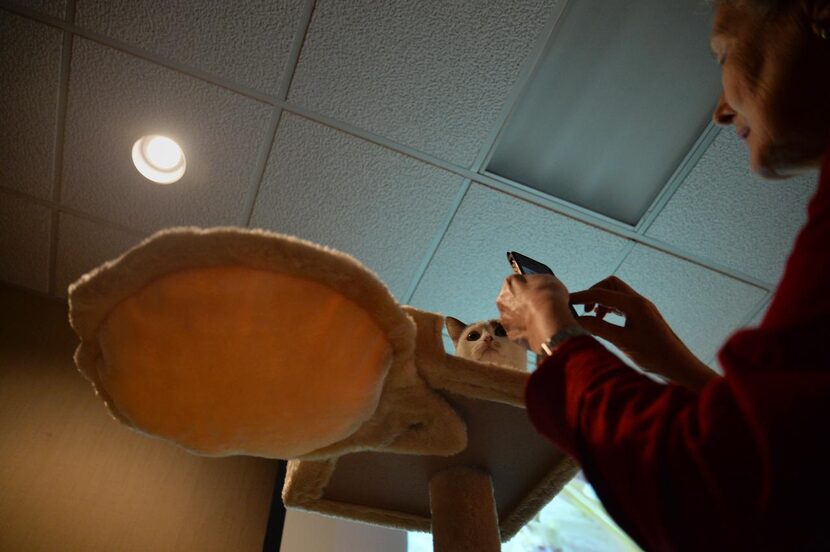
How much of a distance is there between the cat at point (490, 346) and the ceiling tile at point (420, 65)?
0.46 m

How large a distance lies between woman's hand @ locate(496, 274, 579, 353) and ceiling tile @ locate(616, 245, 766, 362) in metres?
0.97

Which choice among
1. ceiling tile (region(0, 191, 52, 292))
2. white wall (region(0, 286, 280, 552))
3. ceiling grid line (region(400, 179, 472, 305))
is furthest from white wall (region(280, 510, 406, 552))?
ceiling tile (region(0, 191, 52, 292))

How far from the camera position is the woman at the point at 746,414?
12.2 inches

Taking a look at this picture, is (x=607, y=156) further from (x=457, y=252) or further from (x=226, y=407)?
(x=226, y=407)

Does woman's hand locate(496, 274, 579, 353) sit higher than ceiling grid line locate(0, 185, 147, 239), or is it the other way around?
ceiling grid line locate(0, 185, 147, 239)

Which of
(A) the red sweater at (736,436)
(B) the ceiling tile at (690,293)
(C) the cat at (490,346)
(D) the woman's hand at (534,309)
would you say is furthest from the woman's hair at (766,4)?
(B) the ceiling tile at (690,293)

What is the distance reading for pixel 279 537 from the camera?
5.00ft

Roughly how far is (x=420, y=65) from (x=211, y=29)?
0.45m

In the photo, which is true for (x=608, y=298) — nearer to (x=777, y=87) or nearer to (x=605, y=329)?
(x=605, y=329)

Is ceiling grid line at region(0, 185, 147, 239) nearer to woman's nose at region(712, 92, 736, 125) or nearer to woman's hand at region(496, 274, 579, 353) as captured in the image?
woman's hand at region(496, 274, 579, 353)

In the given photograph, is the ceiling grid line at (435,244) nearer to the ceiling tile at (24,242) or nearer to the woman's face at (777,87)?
the woman's face at (777,87)

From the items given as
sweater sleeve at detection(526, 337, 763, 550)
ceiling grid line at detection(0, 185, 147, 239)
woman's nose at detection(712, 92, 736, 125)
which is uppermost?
ceiling grid line at detection(0, 185, 147, 239)

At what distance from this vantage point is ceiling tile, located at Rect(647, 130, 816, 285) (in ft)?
4.50

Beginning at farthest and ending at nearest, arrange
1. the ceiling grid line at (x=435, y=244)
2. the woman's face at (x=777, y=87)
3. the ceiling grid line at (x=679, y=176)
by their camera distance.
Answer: the ceiling grid line at (x=435, y=244)
the ceiling grid line at (x=679, y=176)
the woman's face at (x=777, y=87)
